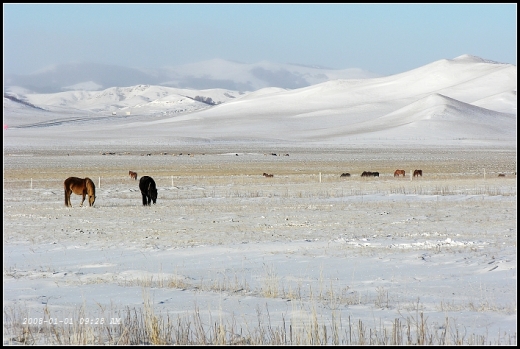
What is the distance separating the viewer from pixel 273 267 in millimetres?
11883

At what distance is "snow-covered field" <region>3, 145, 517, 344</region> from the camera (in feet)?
26.4

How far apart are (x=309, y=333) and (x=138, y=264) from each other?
19.6 feet

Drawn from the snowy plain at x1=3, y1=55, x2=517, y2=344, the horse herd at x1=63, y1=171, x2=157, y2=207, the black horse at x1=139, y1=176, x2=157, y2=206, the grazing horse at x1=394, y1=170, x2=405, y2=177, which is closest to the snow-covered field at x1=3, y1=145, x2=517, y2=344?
the snowy plain at x1=3, y1=55, x2=517, y2=344

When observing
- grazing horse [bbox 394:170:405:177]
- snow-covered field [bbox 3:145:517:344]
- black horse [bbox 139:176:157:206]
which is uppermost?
grazing horse [bbox 394:170:405:177]

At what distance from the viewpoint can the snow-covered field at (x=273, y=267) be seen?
8.05 metres

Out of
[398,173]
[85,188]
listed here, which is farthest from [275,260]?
[398,173]

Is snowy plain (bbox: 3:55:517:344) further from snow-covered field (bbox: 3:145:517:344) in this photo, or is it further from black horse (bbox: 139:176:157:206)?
black horse (bbox: 139:176:157:206)

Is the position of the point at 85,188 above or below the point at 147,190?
above

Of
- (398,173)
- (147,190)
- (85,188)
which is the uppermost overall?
(398,173)

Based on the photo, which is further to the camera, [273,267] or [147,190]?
[147,190]

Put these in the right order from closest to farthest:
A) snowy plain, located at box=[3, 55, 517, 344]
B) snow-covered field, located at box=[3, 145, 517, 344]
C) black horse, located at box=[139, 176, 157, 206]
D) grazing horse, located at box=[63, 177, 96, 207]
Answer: snow-covered field, located at box=[3, 145, 517, 344], snowy plain, located at box=[3, 55, 517, 344], grazing horse, located at box=[63, 177, 96, 207], black horse, located at box=[139, 176, 157, 206]

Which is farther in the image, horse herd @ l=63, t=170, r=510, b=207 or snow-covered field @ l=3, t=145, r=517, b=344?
horse herd @ l=63, t=170, r=510, b=207

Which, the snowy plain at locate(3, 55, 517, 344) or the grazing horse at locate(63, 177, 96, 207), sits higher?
the grazing horse at locate(63, 177, 96, 207)

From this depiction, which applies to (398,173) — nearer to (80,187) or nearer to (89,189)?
(89,189)
